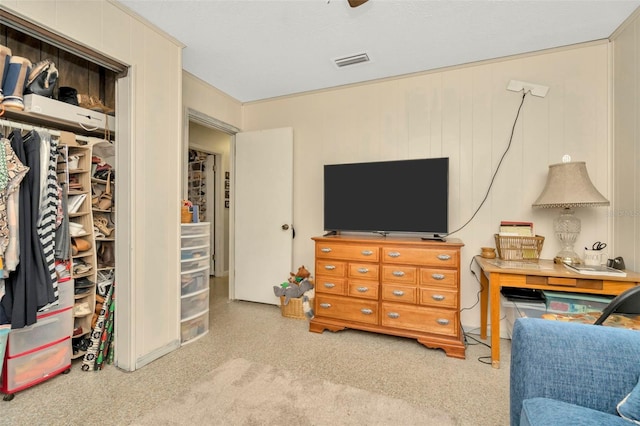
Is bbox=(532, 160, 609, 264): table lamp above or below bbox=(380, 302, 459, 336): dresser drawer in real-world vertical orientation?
above

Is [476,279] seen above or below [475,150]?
below

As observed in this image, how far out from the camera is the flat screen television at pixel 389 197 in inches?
97.4

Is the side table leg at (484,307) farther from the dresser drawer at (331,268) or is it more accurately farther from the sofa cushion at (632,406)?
the sofa cushion at (632,406)

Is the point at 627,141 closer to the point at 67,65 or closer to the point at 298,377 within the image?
the point at 298,377

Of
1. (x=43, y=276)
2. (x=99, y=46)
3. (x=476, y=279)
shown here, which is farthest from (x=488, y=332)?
(x=99, y=46)

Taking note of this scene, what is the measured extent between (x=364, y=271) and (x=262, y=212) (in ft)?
5.03

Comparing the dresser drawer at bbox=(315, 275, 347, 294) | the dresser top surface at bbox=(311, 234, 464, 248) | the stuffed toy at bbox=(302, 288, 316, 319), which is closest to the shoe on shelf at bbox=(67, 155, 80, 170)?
the dresser top surface at bbox=(311, 234, 464, 248)

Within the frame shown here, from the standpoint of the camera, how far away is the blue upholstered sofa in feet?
3.02

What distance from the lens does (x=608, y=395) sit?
3.06ft

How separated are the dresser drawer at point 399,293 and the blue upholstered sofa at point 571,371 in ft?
4.09

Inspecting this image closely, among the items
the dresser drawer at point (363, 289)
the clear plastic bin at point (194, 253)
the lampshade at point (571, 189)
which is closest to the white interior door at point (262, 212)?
the clear plastic bin at point (194, 253)

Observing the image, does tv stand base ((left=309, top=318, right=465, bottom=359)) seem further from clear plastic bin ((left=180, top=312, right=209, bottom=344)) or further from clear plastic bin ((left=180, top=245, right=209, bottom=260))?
clear plastic bin ((left=180, top=245, right=209, bottom=260))

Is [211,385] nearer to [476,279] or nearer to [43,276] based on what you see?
[43,276]

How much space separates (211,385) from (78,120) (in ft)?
6.66
